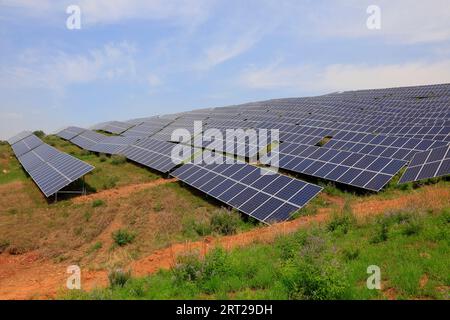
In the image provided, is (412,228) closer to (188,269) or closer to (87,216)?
(188,269)

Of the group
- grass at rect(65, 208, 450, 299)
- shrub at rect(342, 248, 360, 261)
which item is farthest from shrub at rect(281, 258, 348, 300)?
shrub at rect(342, 248, 360, 261)

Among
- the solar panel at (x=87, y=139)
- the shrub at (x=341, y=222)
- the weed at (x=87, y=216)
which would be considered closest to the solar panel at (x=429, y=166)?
the shrub at (x=341, y=222)

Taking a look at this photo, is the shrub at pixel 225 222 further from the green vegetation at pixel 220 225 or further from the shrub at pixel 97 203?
the shrub at pixel 97 203

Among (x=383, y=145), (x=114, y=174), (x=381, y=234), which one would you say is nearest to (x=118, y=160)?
(x=114, y=174)

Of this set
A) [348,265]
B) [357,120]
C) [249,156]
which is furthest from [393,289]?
[357,120]

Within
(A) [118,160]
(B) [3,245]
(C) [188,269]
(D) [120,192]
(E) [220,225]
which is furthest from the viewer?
(A) [118,160]
